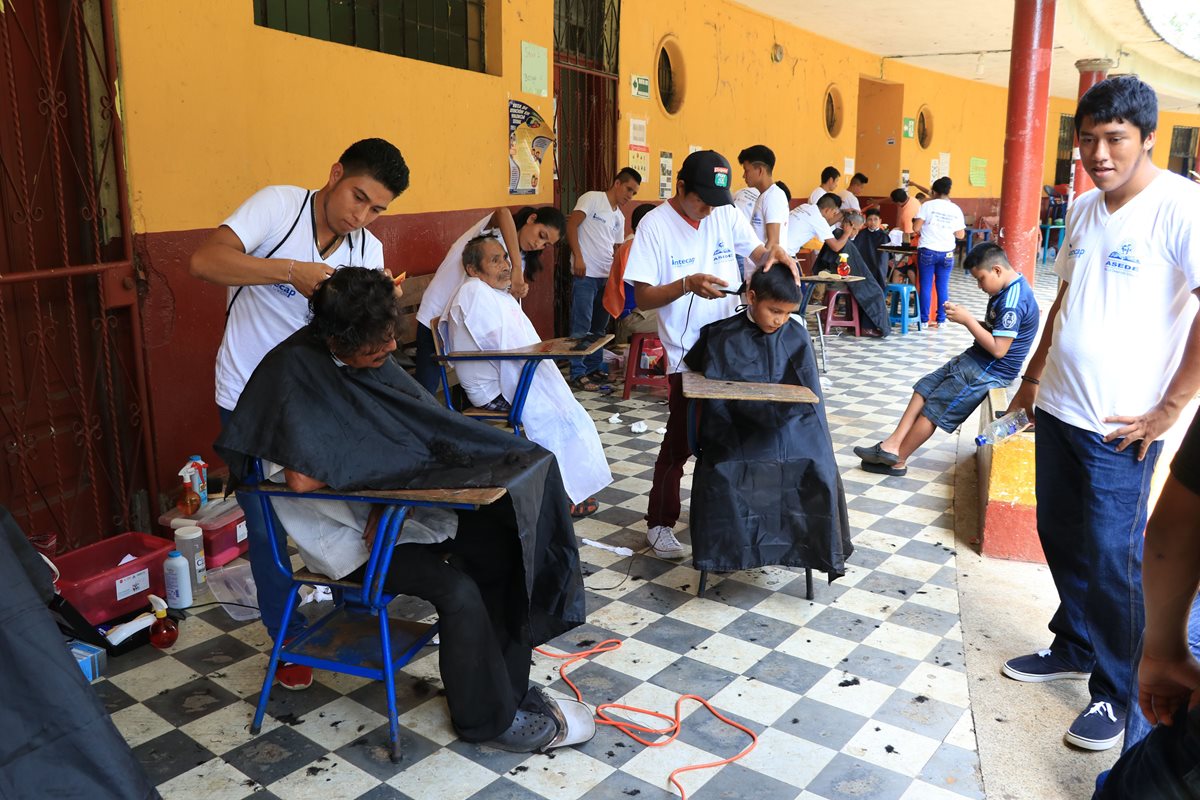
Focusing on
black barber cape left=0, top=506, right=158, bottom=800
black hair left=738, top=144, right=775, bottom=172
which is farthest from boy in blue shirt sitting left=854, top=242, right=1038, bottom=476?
black barber cape left=0, top=506, right=158, bottom=800

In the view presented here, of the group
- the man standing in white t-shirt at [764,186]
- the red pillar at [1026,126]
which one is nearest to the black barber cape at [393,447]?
the man standing in white t-shirt at [764,186]

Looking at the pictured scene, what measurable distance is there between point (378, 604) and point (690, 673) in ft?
3.01

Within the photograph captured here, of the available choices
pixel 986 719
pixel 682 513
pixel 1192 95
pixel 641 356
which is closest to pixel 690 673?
pixel 986 719

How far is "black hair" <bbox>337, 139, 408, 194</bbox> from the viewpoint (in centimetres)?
240

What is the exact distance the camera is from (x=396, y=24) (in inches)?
196

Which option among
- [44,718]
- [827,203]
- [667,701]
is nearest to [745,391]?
[667,701]

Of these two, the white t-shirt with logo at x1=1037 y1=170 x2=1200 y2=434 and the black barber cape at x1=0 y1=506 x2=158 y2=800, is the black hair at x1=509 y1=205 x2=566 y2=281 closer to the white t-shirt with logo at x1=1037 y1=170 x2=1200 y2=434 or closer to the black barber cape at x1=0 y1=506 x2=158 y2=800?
the white t-shirt with logo at x1=1037 y1=170 x2=1200 y2=434

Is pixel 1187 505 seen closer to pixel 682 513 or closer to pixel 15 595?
pixel 15 595

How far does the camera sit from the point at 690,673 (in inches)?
100.0

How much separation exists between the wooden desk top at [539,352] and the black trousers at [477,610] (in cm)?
93

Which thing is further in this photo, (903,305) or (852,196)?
(852,196)

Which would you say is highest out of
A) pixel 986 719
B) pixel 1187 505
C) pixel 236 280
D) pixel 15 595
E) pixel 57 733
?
pixel 236 280

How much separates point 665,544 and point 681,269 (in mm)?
979

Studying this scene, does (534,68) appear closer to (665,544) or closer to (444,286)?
(444,286)
